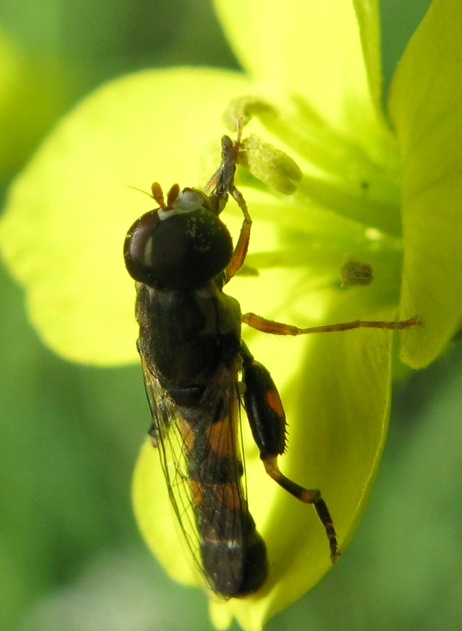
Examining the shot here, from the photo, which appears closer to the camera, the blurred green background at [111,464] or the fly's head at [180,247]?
the fly's head at [180,247]

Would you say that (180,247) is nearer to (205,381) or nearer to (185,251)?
(185,251)

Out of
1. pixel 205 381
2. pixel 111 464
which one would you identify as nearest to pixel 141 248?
pixel 205 381

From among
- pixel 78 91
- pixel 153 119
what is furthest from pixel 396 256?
pixel 78 91

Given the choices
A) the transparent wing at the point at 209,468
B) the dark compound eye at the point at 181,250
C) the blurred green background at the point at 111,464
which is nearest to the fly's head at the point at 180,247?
the dark compound eye at the point at 181,250

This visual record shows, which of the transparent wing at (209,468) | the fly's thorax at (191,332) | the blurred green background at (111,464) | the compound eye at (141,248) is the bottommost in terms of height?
the blurred green background at (111,464)

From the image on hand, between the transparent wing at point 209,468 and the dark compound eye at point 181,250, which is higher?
the dark compound eye at point 181,250

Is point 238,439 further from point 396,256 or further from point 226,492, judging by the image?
point 396,256

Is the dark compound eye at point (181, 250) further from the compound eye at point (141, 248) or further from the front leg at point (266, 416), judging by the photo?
the front leg at point (266, 416)
